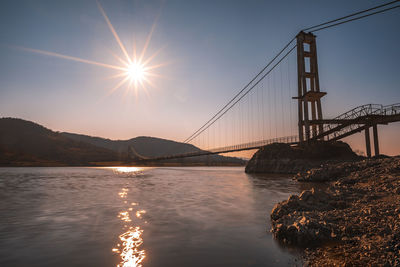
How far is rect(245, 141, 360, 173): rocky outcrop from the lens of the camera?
102ft

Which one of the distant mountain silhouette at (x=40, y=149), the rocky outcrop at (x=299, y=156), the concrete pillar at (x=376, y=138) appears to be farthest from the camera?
the distant mountain silhouette at (x=40, y=149)

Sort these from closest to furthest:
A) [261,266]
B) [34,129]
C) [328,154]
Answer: [261,266] → [328,154] → [34,129]

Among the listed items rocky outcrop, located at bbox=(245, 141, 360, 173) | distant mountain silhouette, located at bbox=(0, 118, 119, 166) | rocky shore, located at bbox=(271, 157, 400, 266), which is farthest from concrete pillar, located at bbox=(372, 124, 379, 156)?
distant mountain silhouette, located at bbox=(0, 118, 119, 166)

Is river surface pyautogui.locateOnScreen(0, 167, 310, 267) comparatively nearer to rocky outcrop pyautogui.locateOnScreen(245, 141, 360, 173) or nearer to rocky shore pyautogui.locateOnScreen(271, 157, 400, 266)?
rocky shore pyautogui.locateOnScreen(271, 157, 400, 266)

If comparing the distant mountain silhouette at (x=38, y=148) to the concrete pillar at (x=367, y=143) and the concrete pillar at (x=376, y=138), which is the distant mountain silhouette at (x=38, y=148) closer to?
the concrete pillar at (x=367, y=143)

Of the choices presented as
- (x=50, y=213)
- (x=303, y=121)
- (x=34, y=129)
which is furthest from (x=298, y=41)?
(x=34, y=129)

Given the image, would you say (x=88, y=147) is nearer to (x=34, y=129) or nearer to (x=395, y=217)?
(x=34, y=129)

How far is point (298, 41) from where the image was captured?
122 feet

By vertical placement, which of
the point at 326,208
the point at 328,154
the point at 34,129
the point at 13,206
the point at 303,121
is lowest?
the point at 13,206

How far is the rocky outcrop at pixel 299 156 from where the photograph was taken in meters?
31.1

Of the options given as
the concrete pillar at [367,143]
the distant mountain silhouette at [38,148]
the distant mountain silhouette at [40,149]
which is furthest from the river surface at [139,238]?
the distant mountain silhouette at [38,148]

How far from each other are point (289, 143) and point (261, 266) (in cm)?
3437

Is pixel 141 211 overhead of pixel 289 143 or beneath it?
beneath

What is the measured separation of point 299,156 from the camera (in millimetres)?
33656
